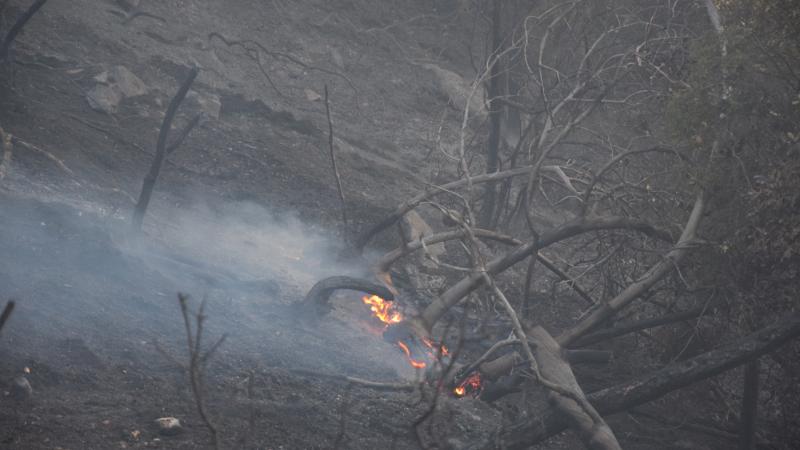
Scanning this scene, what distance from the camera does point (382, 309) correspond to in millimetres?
7238

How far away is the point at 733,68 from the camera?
5742mm

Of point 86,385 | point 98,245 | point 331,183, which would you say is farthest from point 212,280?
point 331,183

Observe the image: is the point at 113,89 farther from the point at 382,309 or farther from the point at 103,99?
the point at 382,309

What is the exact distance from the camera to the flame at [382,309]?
7184mm

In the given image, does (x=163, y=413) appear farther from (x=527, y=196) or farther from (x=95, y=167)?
(x=95, y=167)

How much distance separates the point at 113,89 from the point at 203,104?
131cm

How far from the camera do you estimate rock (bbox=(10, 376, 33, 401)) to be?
3.98 m

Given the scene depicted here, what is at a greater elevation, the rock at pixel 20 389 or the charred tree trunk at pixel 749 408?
the charred tree trunk at pixel 749 408

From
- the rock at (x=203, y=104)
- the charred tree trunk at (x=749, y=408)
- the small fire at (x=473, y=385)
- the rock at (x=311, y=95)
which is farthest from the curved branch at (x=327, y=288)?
the rock at (x=311, y=95)

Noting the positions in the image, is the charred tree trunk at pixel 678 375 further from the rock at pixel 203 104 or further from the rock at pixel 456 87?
the rock at pixel 456 87

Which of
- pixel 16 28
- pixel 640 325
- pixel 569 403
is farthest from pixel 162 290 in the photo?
pixel 640 325

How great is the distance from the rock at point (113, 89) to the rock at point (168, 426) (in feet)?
19.8

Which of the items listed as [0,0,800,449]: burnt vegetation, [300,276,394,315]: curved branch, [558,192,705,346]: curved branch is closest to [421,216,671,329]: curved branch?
[0,0,800,449]: burnt vegetation

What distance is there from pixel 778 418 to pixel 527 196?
3.25 m
